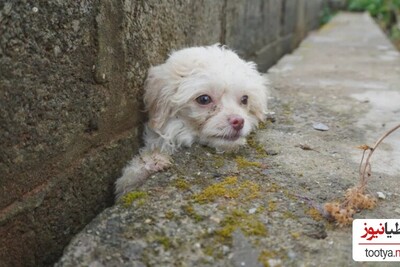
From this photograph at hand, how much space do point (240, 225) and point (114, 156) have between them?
831 millimetres

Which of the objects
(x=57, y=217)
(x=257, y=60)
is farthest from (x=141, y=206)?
(x=257, y=60)

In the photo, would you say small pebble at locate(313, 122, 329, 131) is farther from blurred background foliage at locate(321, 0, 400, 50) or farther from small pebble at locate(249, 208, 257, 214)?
blurred background foliage at locate(321, 0, 400, 50)

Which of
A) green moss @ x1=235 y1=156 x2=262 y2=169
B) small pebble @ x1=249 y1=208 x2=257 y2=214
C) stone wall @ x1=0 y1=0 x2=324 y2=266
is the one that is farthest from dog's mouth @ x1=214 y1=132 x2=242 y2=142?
small pebble @ x1=249 y1=208 x2=257 y2=214

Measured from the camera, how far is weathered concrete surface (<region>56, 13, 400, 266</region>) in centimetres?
169

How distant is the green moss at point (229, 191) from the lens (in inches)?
79.0

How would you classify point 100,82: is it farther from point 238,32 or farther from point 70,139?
point 238,32

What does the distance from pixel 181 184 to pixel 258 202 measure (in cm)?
36

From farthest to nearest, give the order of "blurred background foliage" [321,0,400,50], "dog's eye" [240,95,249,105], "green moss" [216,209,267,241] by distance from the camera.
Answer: "blurred background foliage" [321,0,400,50] → "dog's eye" [240,95,249,105] → "green moss" [216,209,267,241]

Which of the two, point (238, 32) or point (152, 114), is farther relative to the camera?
point (238, 32)

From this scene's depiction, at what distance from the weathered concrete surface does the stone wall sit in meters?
0.23

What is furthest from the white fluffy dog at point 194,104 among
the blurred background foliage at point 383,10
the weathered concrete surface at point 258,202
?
the blurred background foliage at point 383,10

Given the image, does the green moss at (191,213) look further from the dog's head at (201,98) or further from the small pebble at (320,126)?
the small pebble at (320,126)

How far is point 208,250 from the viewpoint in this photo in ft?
5.59

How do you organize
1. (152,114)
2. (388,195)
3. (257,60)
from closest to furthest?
(388,195), (152,114), (257,60)
